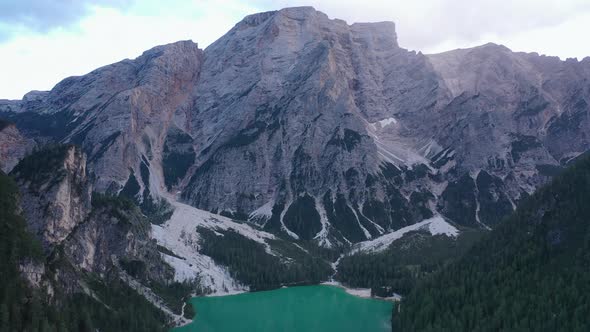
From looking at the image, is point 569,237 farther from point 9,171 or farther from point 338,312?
point 9,171

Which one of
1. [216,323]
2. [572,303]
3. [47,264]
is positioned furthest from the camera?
[216,323]

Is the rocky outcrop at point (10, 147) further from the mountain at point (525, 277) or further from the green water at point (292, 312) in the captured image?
the mountain at point (525, 277)

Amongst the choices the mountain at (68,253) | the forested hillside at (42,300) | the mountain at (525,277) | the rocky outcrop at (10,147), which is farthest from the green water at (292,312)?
the rocky outcrop at (10,147)

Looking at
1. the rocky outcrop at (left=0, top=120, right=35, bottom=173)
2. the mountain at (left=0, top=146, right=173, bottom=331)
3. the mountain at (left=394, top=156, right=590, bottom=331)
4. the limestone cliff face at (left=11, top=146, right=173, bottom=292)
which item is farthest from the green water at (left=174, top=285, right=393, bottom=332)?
the rocky outcrop at (left=0, top=120, right=35, bottom=173)

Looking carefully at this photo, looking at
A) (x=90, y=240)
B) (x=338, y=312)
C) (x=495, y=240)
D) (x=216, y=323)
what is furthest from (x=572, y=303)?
(x=90, y=240)

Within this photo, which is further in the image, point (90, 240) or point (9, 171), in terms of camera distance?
point (90, 240)

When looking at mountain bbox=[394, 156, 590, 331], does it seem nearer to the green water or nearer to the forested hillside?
the green water
